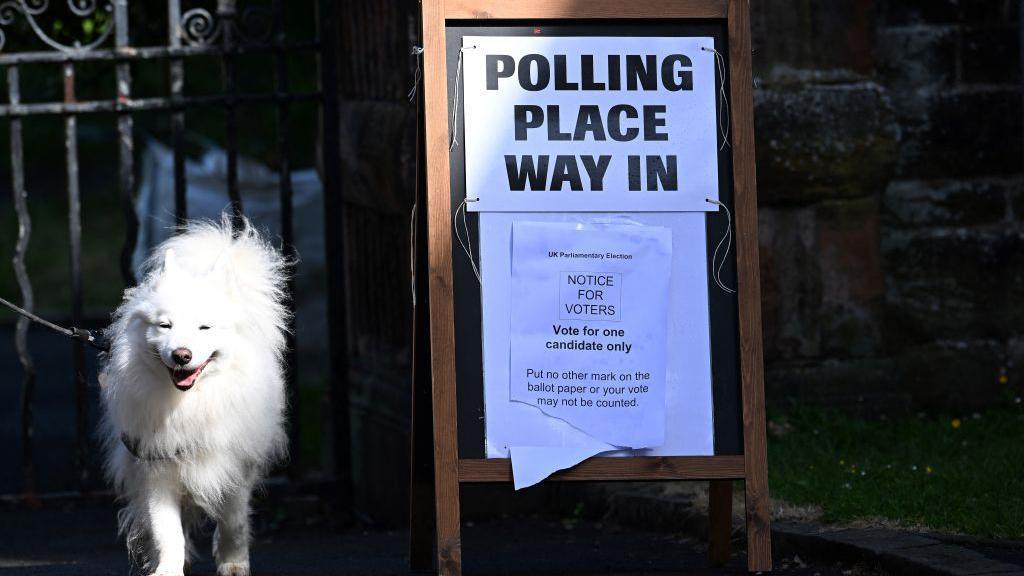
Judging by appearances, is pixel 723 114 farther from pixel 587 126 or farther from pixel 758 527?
pixel 758 527

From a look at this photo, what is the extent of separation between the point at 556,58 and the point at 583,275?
27.2 inches

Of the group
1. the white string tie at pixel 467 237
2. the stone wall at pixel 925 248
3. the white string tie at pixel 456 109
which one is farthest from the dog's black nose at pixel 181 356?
the stone wall at pixel 925 248

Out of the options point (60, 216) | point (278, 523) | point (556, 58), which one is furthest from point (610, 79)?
point (60, 216)

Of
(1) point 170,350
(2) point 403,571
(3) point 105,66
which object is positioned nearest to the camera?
(1) point 170,350

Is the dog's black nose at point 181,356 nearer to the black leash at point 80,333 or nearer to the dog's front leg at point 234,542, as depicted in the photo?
the black leash at point 80,333

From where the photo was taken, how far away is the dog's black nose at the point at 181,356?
13.6ft

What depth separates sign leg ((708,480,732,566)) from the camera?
4.52 m

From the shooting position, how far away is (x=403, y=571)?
499 cm

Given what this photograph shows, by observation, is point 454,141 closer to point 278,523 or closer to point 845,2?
point 845,2

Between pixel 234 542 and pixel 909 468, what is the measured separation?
264 cm

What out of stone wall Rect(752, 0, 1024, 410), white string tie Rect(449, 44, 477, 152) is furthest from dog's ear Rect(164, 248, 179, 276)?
stone wall Rect(752, 0, 1024, 410)

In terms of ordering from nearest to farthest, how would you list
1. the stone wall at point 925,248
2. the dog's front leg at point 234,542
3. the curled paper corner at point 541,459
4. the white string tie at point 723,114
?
the curled paper corner at point 541,459
the white string tie at point 723,114
the dog's front leg at point 234,542
the stone wall at point 925,248

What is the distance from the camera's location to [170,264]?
4.36 m

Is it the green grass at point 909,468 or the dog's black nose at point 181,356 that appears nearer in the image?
the dog's black nose at point 181,356
